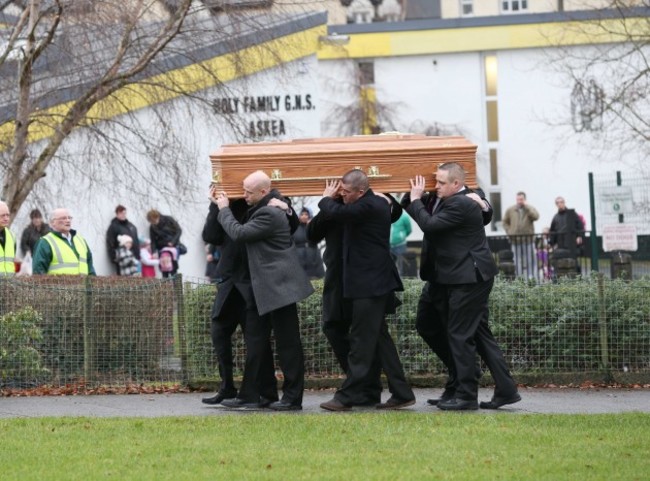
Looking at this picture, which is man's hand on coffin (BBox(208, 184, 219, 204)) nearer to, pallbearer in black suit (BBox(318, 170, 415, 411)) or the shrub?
pallbearer in black suit (BBox(318, 170, 415, 411))

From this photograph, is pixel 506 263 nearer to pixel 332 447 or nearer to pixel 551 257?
pixel 551 257

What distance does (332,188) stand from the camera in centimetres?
1233

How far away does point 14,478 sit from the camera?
939cm

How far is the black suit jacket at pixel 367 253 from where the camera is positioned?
12.4m

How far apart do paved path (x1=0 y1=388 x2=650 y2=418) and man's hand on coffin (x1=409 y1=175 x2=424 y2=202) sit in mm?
1762

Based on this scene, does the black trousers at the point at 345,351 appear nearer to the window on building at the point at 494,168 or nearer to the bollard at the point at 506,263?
the bollard at the point at 506,263

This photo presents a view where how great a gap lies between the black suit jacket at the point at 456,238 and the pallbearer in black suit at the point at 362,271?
0.34m

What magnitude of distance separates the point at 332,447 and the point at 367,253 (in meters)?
2.40

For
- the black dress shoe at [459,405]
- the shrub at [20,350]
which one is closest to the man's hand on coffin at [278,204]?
the black dress shoe at [459,405]

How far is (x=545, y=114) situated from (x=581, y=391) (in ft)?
101

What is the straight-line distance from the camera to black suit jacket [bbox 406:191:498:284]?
480 inches

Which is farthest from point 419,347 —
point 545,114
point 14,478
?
point 545,114

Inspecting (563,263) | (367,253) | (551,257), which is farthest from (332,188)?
(551,257)

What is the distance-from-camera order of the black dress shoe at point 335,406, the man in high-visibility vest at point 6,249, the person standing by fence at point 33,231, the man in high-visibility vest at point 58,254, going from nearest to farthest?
1. the black dress shoe at point 335,406
2. the man in high-visibility vest at point 6,249
3. the man in high-visibility vest at point 58,254
4. the person standing by fence at point 33,231
